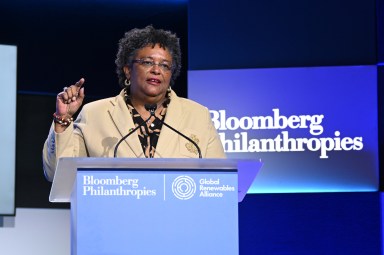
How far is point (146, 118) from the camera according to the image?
3430mm

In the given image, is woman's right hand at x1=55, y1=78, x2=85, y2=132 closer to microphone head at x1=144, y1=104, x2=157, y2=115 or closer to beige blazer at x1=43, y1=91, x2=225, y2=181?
beige blazer at x1=43, y1=91, x2=225, y2=181

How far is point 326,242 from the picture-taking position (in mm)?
5582

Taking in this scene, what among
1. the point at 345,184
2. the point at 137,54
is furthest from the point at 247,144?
the point at 137,54

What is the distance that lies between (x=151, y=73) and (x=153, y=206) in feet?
3.08

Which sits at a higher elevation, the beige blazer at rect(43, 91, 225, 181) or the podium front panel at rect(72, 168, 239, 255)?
the beige blazer at rect(43, 91, 225, 181)

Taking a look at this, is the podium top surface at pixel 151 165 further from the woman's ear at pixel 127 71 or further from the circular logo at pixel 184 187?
the woman's ear at pixel 127 71

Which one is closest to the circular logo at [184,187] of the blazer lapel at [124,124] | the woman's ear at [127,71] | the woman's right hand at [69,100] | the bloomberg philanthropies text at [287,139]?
the woman's right hand at [69,100]

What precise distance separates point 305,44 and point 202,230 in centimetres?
346

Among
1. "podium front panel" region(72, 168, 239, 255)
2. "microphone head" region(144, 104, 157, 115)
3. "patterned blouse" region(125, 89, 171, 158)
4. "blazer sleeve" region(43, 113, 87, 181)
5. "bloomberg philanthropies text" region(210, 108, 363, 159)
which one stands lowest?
"podium front panel" region(72, 168, 239, 255)

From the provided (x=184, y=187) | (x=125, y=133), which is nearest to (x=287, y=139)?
(x=125, y=133)

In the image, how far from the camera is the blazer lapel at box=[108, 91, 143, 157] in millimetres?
3225

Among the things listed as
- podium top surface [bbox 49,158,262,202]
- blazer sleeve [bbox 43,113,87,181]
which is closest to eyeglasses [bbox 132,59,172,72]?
blazer sleeve [bbox 43,113,87,181]

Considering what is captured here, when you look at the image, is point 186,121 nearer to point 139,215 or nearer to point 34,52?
point 139,215

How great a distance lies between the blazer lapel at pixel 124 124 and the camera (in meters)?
3.22
